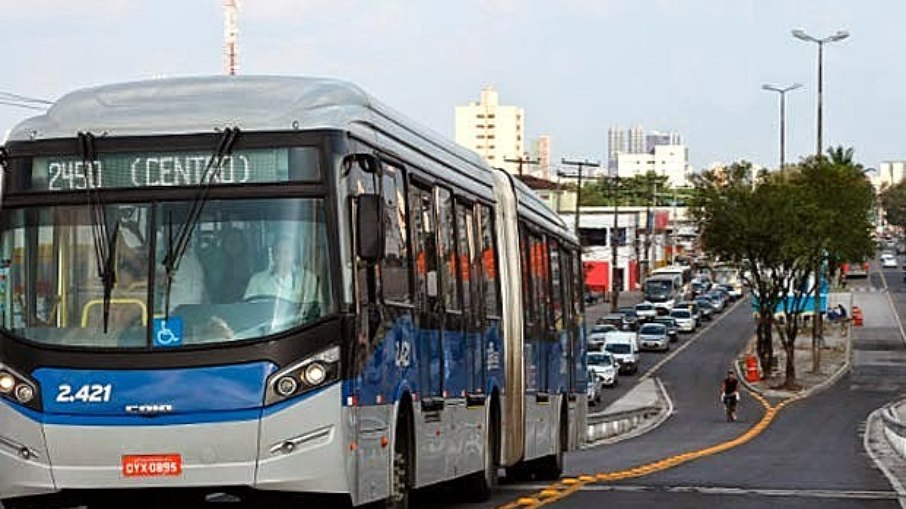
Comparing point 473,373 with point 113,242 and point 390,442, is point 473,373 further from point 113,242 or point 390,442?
point 113,242

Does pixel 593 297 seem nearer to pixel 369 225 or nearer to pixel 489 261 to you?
pixel 489 261

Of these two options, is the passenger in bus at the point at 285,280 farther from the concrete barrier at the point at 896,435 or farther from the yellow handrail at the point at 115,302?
the concrete barrier at the point at 896,435

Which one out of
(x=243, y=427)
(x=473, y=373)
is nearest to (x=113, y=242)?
(x=243, y=427)

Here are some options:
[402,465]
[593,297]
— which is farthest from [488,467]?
[593,297]

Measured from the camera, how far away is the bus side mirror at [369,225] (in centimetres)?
1276

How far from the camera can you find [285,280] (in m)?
12.7

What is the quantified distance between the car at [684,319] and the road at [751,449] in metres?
1.62

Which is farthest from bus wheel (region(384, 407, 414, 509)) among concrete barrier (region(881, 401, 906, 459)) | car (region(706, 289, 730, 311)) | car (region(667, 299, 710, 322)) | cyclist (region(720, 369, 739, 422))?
car (region(706, 289, 730, 311))

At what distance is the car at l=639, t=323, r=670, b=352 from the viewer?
3752 inches

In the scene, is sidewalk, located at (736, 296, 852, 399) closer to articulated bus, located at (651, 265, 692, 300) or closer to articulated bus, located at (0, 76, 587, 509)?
articulated bus, located at (651, 265, 692, 300)

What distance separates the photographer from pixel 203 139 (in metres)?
13.0

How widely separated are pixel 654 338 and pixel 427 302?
3158 inches

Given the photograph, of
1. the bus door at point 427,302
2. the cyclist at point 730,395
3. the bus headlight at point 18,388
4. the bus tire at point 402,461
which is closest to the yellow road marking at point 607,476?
the bus door at point 427,302

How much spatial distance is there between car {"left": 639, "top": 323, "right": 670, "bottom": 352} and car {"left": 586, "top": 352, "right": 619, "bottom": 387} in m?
17.4
